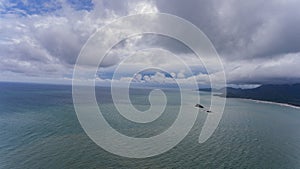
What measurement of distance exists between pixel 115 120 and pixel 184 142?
87.4ft

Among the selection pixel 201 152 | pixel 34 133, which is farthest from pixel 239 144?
pixel 34 133

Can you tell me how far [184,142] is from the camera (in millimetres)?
43375

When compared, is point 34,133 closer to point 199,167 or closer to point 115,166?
point 115,166

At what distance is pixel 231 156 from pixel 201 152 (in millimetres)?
5296

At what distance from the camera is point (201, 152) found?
38188mm

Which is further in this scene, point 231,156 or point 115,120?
point 115,120

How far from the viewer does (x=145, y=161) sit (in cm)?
3262

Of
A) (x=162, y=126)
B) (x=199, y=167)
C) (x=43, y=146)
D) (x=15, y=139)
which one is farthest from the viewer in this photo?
(x=162, y=126)

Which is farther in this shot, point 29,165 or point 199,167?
point 199,167

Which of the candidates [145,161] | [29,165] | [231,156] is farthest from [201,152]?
[29,165]

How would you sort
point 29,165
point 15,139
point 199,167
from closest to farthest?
point 29,165
point 199,167
point 15,139

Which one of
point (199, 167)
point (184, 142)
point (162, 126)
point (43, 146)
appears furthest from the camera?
point (162, 126)

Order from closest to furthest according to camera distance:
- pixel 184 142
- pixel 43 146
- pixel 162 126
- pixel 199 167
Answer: pixel 199 167 < pixel 43 146 < pixel 184 142 < pixel 162 126

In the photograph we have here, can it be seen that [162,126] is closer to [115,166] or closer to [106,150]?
[106,150]
